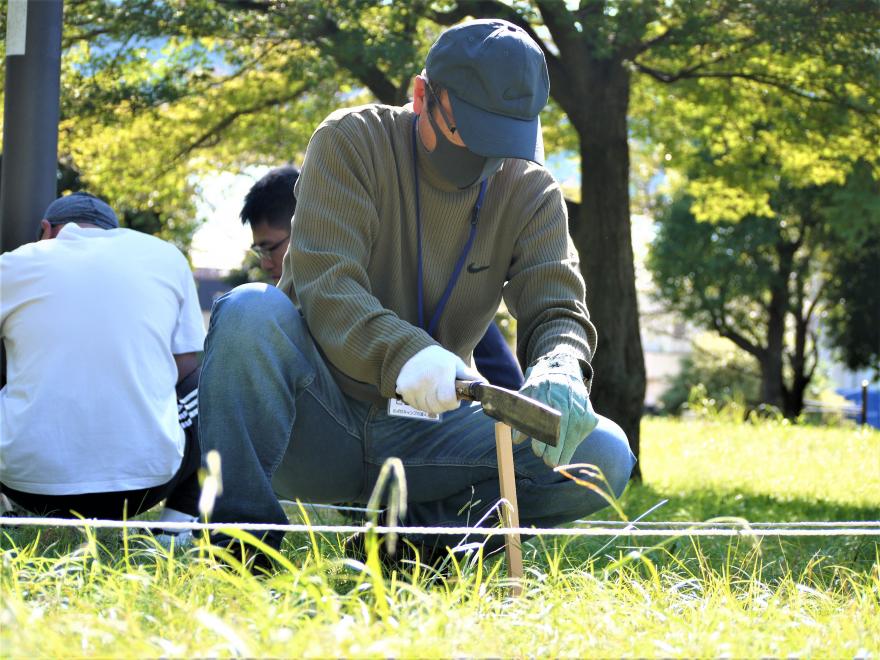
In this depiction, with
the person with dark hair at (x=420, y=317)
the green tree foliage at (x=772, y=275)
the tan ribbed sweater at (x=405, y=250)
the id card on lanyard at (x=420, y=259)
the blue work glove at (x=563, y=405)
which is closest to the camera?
the blue work glove at (x=563, y=405)

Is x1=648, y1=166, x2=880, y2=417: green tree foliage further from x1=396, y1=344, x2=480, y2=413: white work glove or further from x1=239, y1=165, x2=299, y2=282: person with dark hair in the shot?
x1=396, y1=344, x2=480, y2=413: white work glove

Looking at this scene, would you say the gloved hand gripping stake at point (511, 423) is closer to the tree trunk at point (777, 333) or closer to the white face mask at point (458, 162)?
the white face mask at point (458, 162)

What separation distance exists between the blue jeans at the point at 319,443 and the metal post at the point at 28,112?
1.55 metres

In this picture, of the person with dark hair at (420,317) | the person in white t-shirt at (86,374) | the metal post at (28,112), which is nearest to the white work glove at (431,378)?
the person with dark hair at (420,317)

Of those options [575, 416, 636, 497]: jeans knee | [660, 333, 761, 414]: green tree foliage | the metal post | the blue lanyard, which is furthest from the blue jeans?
[660, 333, 761, 414]: green tree foliage

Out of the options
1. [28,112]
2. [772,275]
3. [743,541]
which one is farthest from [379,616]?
[772,275]

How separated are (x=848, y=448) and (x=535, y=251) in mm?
7037

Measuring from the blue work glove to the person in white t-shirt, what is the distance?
1.42 metres

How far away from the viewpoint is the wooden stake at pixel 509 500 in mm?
2246

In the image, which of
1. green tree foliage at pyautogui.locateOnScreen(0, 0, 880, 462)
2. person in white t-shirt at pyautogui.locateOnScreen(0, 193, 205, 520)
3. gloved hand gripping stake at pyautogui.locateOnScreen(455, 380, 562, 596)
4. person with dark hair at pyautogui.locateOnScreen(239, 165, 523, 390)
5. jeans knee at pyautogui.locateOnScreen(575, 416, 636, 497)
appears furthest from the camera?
green tree foliage at pyautogui.locateOnScreen(0, 0, 880, 462)

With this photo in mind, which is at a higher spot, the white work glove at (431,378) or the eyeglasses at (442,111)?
the eyeglasses at (442,111)

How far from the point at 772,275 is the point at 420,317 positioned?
19228 mm

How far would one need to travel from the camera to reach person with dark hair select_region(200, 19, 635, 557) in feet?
8.12

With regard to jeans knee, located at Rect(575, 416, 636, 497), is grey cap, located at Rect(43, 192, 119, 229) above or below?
above
